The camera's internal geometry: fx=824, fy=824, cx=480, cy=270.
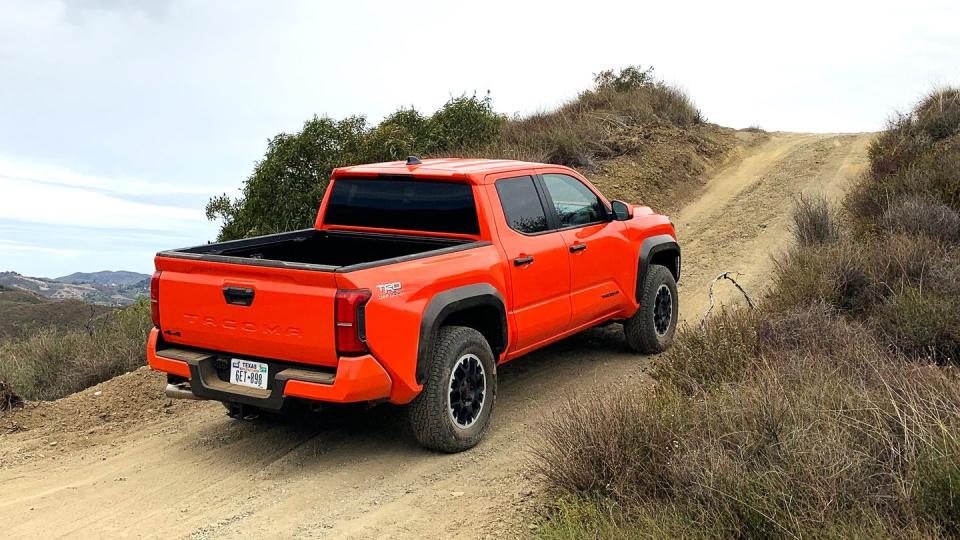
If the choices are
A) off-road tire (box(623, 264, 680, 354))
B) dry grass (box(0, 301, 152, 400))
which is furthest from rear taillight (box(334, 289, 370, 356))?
dry grass (box(0, 301, 152, 400))

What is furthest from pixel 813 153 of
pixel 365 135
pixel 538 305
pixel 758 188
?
pixel 538 305

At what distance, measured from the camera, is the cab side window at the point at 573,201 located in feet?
22.3

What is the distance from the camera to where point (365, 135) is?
14.6m

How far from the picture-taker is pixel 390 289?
4.89 m

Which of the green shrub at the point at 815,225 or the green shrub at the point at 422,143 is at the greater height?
the green shrub at the point at 422,143

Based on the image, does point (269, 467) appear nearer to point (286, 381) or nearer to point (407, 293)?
point (286, 381)

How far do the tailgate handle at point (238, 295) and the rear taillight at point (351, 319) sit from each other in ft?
2.14

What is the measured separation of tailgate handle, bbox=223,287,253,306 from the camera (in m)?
5.02

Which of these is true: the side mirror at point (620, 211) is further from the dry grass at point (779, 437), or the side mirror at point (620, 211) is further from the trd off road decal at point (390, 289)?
the trd off road decal at point (390, 289)

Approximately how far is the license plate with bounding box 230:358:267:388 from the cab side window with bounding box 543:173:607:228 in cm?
272

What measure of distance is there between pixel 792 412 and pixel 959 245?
20.3ft

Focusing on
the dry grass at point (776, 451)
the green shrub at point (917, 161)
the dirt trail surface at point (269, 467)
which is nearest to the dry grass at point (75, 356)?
the dirt trail surface at point (269, 467)

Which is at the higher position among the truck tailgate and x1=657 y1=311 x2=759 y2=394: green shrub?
the truck tailgate

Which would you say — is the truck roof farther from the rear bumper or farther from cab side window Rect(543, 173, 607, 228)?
the rear bumper
